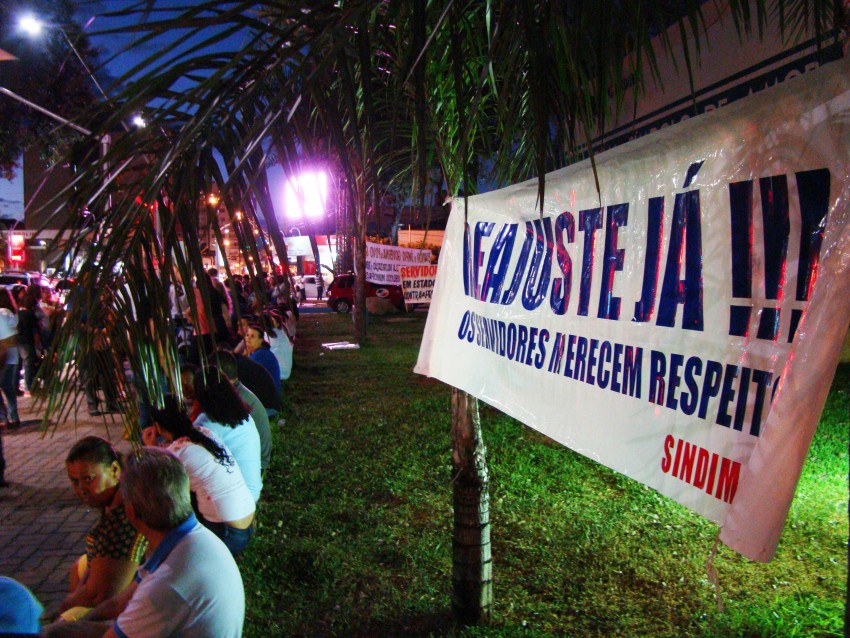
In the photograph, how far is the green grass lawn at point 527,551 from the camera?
394cm

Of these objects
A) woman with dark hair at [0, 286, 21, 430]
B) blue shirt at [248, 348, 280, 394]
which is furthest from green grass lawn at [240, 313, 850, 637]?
woman with dark hair at [0, 286, 21, 430]

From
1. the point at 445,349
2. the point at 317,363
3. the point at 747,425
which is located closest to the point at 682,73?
the point at 445,349

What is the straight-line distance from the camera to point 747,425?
71.7 inches

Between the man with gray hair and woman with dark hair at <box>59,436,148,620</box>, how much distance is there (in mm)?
433

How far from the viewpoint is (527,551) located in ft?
15.9

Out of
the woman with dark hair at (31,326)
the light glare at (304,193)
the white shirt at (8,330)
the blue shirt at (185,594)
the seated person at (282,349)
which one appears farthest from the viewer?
the woman with dark hair at (31,326)

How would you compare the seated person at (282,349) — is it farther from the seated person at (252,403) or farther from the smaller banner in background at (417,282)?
the seated person at (252,403)

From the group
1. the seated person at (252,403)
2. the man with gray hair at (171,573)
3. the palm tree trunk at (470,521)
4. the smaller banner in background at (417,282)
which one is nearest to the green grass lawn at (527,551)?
the palm tree trunk at (470,521)

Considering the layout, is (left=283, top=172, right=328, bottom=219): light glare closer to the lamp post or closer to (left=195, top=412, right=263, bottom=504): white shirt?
the lamp post

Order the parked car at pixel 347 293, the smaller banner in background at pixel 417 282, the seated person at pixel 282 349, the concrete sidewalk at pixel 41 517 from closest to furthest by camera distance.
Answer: the concrete sidewalk at pixel 41 517 → the seated person at pixel 282 349 → the smaller banner in background at pixel 417 282 → the parked car at pixel 347 293

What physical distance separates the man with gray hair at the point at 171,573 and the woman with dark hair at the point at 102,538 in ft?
1.42

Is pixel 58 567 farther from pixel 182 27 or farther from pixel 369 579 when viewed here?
pixel 182 27

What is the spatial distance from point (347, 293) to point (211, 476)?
86.7 feet

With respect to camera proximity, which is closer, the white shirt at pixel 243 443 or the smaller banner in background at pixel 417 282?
the white shirt at pixel 243 443
